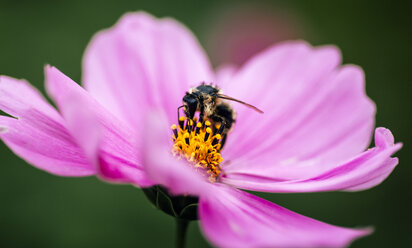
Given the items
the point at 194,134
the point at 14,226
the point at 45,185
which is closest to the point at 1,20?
the point at 45,185

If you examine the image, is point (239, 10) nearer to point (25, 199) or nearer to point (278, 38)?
point (278, 38)

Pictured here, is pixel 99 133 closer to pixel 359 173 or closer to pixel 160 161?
pixel 160 161

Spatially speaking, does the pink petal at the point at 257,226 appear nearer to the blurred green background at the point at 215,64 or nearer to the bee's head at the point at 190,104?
the bee's head at the point at 190,104

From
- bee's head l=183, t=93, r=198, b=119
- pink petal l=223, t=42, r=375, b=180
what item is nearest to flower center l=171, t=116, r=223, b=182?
bee's head l=183, t=93, r=198, b=119

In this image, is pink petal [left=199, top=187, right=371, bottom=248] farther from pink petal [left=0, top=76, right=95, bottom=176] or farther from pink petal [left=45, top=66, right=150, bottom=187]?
pink petal [left=0, top=76, right=95, bottom=176]

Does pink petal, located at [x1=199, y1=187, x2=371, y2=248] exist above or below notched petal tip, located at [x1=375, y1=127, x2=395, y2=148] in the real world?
below

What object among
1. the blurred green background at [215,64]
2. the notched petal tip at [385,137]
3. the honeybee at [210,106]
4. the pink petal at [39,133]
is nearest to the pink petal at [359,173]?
the notched petal tip at [385,137]

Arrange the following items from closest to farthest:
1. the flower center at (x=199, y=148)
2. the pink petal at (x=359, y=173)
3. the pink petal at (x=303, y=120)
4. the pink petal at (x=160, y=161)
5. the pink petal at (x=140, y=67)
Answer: the pink petal at (x=160, y=161) → the pink petal at (x=359, y=173) → the flower center at (x=199, y=148) → the pink petal at (x=303, y=120) → the pink petal at (x=140, y=67)
